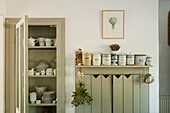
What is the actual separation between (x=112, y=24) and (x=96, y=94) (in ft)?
3.37

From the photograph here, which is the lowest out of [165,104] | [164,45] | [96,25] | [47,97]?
[165,104]

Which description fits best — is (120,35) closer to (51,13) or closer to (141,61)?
(141,61)

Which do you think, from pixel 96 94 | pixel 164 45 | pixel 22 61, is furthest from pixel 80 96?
pixel 164 45

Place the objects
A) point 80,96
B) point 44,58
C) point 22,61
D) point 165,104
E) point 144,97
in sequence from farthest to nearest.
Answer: point 165,104
point 44,58
point 144,97
point 80,96
point 22,61

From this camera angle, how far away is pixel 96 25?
119 inches

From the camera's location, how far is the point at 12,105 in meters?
3.08

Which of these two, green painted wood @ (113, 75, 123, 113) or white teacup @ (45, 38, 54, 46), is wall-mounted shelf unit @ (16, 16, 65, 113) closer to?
white teacup @ (45, 38, 54, 46)

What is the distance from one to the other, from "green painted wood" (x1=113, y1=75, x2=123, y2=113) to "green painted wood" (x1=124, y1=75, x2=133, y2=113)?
56mm

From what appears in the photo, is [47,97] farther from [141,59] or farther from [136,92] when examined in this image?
[141,59]

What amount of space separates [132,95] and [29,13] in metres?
1.89

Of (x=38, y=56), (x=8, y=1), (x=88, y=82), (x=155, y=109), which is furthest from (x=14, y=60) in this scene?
(x=155, y=109)

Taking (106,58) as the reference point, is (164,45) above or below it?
above

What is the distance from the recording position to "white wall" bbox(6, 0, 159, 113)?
3000 millimetres

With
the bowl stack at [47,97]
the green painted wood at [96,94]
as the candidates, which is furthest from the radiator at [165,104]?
the bowl stack at [47,97]
